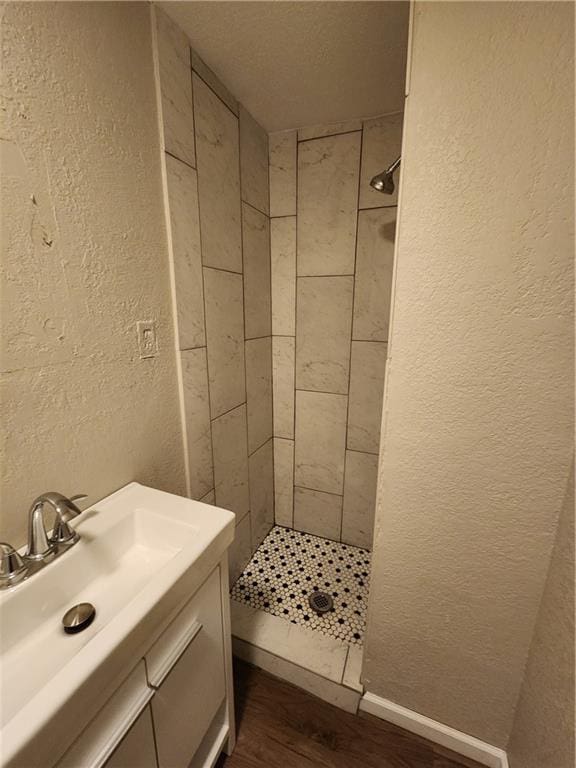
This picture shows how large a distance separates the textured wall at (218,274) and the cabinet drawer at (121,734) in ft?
2.12

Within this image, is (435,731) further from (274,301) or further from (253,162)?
(253,162)

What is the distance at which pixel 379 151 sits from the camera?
1391 millimetres

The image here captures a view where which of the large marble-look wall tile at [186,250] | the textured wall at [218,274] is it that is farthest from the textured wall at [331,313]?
the large marble-look wall tile at [186,250]

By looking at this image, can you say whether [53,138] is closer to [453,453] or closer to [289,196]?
[289,196]

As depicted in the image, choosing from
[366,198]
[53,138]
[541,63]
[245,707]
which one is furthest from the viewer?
[366,198]

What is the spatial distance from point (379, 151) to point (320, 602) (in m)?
2.01

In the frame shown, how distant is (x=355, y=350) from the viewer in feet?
5.21

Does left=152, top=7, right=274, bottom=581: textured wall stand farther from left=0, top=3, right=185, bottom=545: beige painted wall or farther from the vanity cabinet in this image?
the vanity cabinet

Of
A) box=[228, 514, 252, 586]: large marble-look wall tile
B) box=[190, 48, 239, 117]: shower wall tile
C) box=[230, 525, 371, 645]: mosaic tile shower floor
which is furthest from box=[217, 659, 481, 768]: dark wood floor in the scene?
box=[190, 48, 239, 117]: shower wall tile

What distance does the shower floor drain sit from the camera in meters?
1.43

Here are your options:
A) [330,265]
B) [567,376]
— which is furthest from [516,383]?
[330,265]

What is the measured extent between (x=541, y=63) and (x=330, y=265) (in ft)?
3.22

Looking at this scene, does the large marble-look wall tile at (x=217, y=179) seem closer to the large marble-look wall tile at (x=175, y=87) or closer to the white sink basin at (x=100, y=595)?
the large marble-look wall tile at (x=175, y=87)

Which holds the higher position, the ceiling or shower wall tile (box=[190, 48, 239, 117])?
the ceiling
